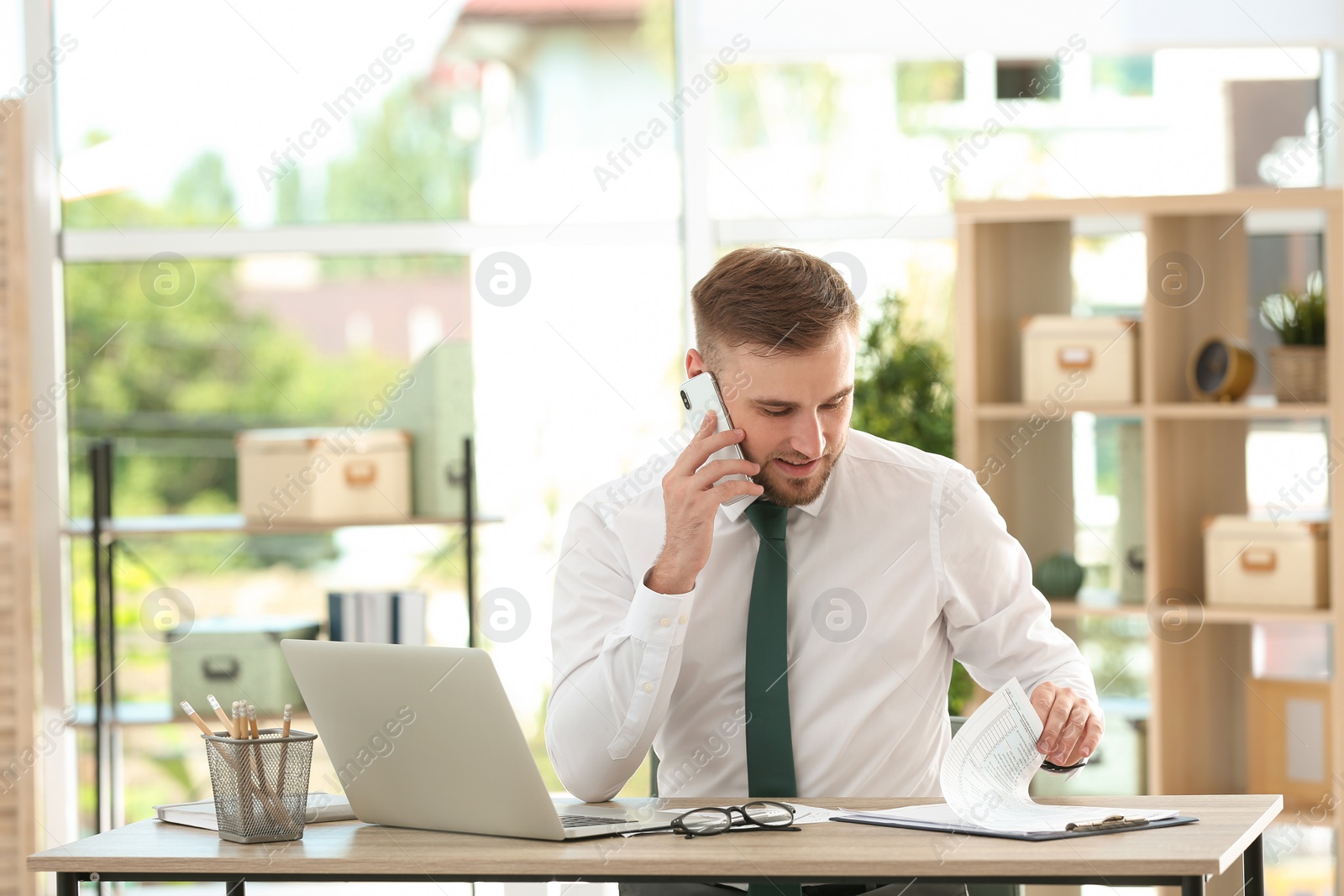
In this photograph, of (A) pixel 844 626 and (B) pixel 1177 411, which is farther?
(B) pixel 1177 411

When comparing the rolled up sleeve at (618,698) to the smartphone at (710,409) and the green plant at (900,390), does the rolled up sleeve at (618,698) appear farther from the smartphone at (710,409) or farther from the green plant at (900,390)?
the green plant at (900,390)

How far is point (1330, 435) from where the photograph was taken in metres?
3.30

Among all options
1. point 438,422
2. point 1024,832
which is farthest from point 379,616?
point 1024,832

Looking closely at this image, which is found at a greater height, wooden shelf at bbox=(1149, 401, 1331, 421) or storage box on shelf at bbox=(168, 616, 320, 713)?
wooden shelf at bbox=(1149, 401, 1331, 421)

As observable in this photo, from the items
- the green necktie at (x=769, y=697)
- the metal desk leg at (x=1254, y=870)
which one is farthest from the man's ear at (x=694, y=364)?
the metal desk leg at (x=1254, y=870)

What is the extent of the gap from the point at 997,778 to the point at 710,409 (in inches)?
26.8

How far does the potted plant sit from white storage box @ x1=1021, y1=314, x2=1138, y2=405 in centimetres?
34

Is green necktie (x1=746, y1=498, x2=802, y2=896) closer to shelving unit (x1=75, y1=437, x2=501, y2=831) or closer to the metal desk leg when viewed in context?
the metal desk leg

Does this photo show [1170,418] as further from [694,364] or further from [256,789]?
[256,789]

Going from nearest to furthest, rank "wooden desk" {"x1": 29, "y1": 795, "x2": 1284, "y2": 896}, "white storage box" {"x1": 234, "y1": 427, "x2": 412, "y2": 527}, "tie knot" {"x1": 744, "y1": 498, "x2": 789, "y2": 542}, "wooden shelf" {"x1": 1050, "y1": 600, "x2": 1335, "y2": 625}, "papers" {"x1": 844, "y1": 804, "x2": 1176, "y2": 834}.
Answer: "wooden desk" {"x1": 29, "y1": 795, "x2": 1284, "y2": 896} → "papers" {"x1": 844, "y1": 804, "x2": 1176, "y2": 834} → "tie knot" {"x1": 744, "y1": 498, "x2": 789, "y2": 542} → "wooden shelf" {"x1": 1050, "y1": 600, "x2": 1335, "y2": 625} → "white storage box" {"x1": 234, "y1": 427, "x2": 412, "y2": 527}

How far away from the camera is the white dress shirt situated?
2.08 m

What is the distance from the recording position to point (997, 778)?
1713 mm

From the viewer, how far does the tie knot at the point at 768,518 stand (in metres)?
2.05

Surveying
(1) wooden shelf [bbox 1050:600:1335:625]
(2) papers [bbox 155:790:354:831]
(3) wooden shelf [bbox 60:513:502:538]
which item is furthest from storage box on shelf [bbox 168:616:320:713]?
(1) wooden shelf [bbox 1050:600:1335:625]
